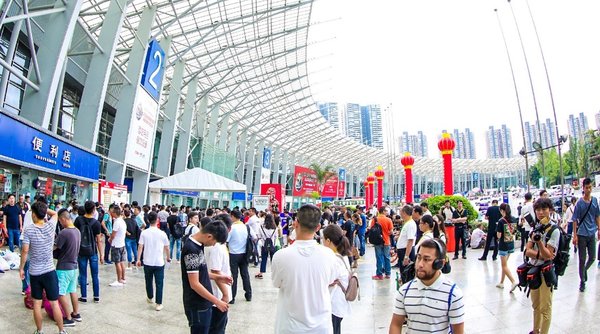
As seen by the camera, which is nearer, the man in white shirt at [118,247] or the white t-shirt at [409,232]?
the white t-shirt at [409,232]

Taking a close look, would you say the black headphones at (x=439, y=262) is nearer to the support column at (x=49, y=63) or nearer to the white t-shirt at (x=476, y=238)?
the white t-shirt at (x=476, y=238)

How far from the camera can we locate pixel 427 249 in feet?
6.43

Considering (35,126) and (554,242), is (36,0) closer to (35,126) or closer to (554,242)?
(35,126)

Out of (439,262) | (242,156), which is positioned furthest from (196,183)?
(242,156)

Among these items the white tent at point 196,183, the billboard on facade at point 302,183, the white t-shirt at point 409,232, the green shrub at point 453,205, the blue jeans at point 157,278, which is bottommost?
the blue jeans at point 157,278

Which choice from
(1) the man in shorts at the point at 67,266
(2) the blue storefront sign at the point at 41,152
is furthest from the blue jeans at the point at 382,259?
(2) the blue storefront sign at the point at 41,152

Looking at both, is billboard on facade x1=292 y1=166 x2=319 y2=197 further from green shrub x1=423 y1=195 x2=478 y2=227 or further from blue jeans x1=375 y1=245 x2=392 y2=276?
blue jeans x1=375 y1=245 x2=392 y2=276

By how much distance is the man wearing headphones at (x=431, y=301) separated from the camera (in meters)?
1.90

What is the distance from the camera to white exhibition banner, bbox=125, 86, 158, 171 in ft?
49.8

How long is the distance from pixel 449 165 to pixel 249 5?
13.7m

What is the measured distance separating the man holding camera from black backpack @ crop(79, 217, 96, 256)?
5.47 metres

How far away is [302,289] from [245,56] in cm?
2831

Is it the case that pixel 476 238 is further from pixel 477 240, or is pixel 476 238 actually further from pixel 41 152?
pixel 41 152

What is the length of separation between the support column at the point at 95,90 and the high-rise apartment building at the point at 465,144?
142867 millimetres
